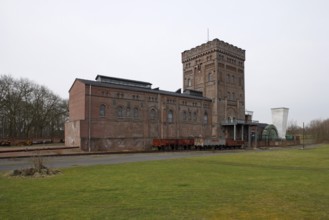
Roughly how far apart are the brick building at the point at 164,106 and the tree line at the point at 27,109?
1755 centimetres

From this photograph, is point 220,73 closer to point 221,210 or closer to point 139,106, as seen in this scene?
point 139,106

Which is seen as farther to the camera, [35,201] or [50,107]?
[50,107]

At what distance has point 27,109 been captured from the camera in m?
55.1

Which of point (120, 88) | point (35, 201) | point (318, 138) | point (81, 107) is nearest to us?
point (35, 201)

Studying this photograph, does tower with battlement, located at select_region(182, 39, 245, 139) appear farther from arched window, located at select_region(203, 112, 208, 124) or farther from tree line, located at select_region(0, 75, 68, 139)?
tree line, located at select_region(0, 75, 68, 139)

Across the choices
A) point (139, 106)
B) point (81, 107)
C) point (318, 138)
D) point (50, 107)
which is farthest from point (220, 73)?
point (318, 138)

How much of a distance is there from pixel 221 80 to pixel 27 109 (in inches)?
1493

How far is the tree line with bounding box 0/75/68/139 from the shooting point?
52.2 metres

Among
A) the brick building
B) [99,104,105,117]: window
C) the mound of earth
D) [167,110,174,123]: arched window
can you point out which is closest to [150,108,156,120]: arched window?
the brick building

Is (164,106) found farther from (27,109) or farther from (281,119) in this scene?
(281,119)

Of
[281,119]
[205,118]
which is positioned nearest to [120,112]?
[205,118]

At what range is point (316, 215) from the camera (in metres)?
6.68

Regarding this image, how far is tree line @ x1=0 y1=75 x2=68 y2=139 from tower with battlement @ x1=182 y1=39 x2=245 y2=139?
2921 cm

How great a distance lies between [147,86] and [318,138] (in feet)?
184
